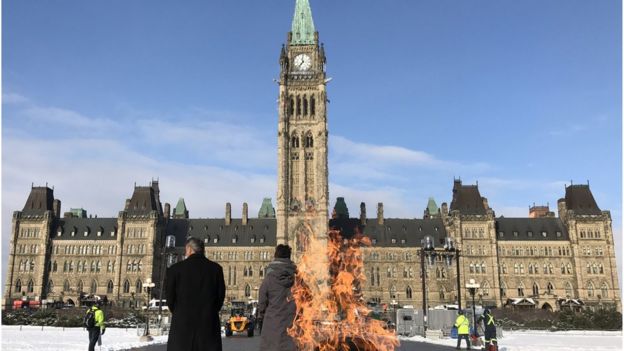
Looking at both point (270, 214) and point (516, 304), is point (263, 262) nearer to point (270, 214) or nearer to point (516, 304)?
point (270, 214)

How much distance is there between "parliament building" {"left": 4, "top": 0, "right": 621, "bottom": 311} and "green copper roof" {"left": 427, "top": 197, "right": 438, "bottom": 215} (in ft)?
64.3

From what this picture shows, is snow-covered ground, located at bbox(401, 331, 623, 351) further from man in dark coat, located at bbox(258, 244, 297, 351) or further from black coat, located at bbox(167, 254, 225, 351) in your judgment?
black coat, located at bbox(167, 254, 225, 351)

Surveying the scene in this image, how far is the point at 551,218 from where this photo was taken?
91.2 m

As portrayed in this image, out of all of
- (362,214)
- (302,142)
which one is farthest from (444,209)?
(302,142)

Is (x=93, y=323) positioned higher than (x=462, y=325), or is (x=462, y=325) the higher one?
(x=93, y=323)

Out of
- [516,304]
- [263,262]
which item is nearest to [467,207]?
[516,304]

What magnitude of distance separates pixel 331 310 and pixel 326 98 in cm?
7575

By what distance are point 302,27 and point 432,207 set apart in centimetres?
4740

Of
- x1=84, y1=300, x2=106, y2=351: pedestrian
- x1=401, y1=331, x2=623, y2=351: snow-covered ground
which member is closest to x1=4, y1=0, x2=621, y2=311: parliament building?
x1=401, y1=331, x2=623, y2=351: snow-covered ground

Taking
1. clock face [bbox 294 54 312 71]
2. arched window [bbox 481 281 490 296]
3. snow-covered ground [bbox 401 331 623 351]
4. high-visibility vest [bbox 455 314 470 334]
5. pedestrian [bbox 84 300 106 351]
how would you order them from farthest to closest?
1. clock face [bbox 294 54 312 71]
2. arched window [bbox 481 281 490 296]
3. snow-covered ground [bbox 401 331 623 351]
4. high-visibility vest [bbox 455 314 470 334]
5. pedestrian [bbox 84 300 106 351]

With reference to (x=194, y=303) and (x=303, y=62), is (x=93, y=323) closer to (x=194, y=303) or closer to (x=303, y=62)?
(x=194, y=303)

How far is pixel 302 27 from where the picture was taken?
304 feet

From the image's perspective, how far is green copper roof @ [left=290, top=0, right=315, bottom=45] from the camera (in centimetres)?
9156

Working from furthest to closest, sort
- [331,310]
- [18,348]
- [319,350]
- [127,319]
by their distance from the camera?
[127,319]
[18,348]
[331,310]
[319,350]
